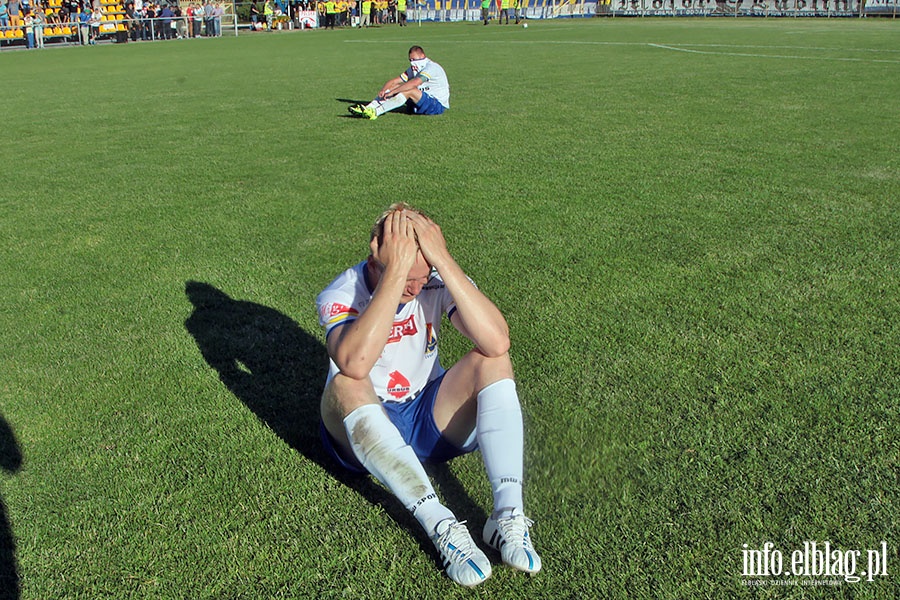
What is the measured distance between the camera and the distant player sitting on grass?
44.8 ft

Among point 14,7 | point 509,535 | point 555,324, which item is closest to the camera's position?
point 509,535

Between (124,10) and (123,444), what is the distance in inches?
1772

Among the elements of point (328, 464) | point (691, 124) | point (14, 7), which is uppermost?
point (14, 7)

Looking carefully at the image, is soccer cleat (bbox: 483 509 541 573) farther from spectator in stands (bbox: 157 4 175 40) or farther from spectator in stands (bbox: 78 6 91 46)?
spectator in stands (bbox: 157 4 175 40)

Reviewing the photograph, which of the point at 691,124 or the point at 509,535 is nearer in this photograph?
the point at 509,535

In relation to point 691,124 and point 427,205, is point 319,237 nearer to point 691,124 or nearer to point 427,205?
point 427,205

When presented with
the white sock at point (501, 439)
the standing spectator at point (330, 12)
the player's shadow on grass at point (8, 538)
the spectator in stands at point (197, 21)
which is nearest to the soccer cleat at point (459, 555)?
the white sock at point (501, 439)

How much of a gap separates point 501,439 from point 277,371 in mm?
1965

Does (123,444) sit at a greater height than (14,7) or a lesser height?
lesser

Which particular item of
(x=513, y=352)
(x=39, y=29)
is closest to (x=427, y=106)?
(x=513, y=352)

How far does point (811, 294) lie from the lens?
5410mm

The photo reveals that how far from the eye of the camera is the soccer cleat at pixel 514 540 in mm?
2822

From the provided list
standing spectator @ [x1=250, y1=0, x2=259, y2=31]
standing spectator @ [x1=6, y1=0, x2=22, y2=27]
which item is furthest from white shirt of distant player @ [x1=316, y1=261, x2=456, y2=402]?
standing spectator @ [x1=250, y1=0, x2=259, y2=31]

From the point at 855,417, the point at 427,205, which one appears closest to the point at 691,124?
the point at 427,205
